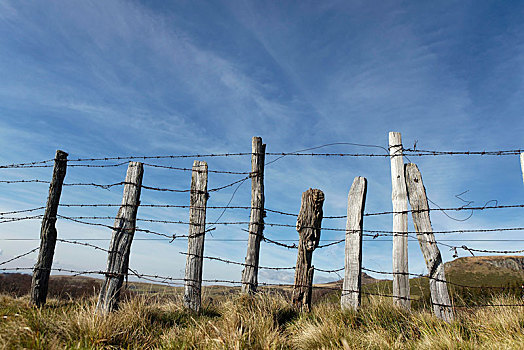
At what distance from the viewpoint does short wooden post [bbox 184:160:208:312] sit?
6.70m

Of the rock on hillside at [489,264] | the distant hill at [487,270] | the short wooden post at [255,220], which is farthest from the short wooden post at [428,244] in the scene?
the rock on hillside at [489,264]

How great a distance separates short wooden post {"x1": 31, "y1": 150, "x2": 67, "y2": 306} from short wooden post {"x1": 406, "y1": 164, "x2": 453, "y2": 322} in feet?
25.8

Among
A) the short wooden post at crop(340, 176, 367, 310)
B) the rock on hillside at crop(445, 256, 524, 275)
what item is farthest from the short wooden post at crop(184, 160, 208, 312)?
the rock on hillside at crop(445, 256, 524, 275)

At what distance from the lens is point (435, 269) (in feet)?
21.2

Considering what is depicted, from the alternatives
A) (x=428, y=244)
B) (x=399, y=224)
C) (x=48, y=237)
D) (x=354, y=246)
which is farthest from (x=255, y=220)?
(x=48, y=237)

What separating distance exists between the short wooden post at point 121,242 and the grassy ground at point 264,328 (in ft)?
2.79

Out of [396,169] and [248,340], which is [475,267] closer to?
[396,169]

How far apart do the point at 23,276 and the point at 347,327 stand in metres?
24.1

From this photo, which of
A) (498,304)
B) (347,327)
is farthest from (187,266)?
(498,304)

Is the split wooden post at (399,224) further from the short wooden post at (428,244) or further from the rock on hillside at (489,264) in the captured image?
the rock on hillside at (489,264)

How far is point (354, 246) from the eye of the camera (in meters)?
6.54

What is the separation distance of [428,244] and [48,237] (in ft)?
26.6

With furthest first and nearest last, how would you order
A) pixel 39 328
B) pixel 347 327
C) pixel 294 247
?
1. pixel 294 247
2. pixel 347 327
3. pixel 39 328

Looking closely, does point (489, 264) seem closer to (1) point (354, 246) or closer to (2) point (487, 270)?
(2) point (487, 270)
